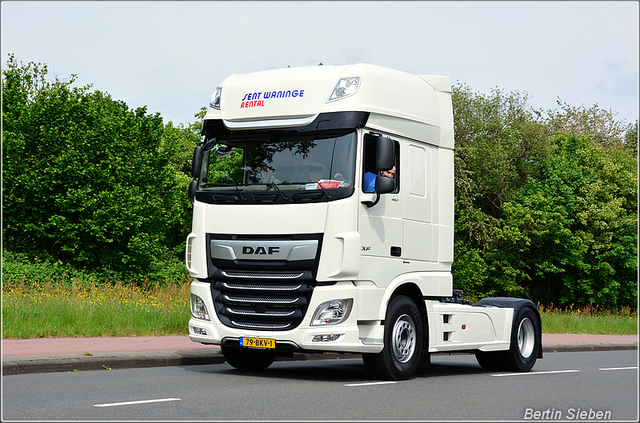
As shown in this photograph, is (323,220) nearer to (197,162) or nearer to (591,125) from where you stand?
(197,162)

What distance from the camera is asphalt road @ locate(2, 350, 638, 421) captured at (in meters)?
7.60

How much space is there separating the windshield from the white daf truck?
2 cm

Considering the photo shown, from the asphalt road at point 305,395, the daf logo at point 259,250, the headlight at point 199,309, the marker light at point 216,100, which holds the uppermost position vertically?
the marker light at point 216,100

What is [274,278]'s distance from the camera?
10219 mm

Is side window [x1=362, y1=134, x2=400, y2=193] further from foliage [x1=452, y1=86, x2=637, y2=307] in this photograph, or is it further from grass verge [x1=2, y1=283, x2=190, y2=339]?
foliage [x1=452, y1=86, x2=637, y2=307]

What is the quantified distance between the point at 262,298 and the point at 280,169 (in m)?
1.69

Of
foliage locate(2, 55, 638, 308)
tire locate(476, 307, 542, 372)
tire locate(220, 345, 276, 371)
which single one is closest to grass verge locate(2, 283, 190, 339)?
tire locate(220, 345, 276, 371)

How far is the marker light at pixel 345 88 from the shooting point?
10.5 metres

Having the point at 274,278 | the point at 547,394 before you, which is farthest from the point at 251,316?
the point at 547,394

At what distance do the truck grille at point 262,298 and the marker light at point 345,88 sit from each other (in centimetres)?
234

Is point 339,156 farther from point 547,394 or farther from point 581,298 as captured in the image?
point 581,298

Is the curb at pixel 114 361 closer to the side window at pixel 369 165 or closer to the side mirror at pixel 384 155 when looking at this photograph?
the side window at pixel 369 165

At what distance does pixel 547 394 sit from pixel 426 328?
1.97 metres

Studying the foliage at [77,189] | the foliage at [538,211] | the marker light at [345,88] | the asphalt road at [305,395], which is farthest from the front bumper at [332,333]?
the foliage at [538,211]
